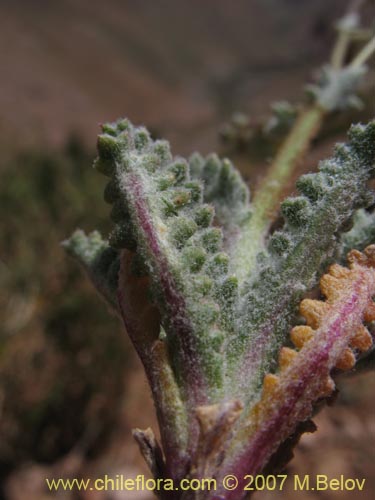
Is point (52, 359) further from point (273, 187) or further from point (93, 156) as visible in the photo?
point (93, 156)

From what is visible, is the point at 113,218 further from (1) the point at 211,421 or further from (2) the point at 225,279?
(1) the point at 211,421

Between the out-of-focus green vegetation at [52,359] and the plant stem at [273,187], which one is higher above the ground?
the out-of-focus green vegetation at [52,359]

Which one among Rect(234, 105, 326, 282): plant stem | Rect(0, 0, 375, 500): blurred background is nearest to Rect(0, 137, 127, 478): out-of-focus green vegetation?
Rect(0, 0, 375, 500): blurred background

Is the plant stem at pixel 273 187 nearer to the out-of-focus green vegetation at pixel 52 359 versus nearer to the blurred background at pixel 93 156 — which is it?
the blurred background at pixel 93 156

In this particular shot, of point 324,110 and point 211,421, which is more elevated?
point 324,110

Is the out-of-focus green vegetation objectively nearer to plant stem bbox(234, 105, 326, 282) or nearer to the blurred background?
the blurred background

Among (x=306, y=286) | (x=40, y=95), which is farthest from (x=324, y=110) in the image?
(x=40, y=95)

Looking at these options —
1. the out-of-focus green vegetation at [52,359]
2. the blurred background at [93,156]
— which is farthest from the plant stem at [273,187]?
the out-of-focus green vegetation at [52,359]

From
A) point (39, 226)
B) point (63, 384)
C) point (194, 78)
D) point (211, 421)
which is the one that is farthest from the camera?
point (194, 78)
